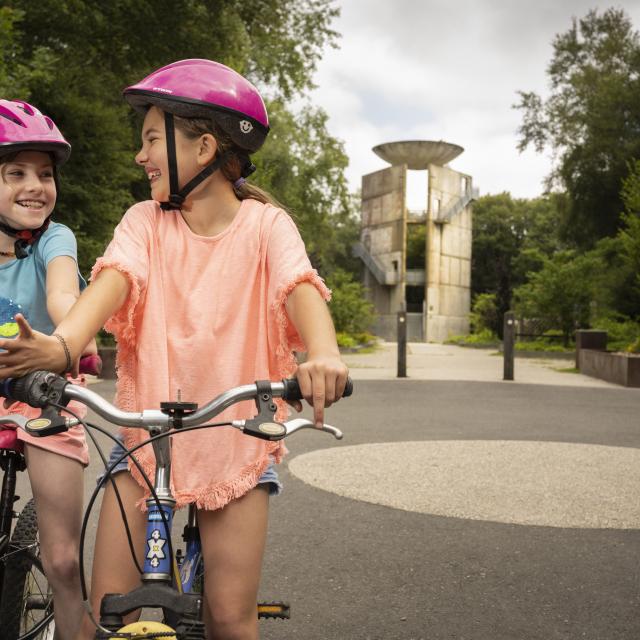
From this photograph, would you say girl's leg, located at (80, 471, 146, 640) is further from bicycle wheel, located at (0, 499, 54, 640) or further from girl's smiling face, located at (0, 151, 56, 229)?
girl's smiling face, located at (0, 151, 56, 229)

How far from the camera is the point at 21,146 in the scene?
2.68 meters

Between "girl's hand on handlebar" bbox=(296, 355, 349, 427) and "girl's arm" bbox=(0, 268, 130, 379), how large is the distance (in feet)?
1.68

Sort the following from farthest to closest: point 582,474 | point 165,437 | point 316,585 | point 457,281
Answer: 1. point 457,281
2. point 582,474
3. point 316,585
4. point 165,437

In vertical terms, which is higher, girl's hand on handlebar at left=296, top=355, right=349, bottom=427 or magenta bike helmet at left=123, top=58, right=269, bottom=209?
magenta bike helmet at left=123, top=58, right=269, bottom=209

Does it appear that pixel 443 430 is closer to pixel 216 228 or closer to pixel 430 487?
pixel 430 487

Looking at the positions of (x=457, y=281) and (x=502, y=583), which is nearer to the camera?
(x=502, y=583)

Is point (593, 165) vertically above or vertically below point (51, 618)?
above

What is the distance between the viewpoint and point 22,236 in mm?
2777

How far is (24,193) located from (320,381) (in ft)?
4.66

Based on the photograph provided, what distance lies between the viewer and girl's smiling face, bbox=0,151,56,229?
2.75 m

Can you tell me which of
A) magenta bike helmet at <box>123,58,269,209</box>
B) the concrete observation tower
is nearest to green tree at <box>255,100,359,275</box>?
the concrete observation tower

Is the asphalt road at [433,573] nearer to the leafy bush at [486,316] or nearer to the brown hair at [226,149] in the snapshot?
the brown hair at [226,149]

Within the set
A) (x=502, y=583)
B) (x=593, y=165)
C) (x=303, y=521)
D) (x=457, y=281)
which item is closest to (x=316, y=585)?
(x=502, y=583)

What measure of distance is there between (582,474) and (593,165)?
2444 cm
